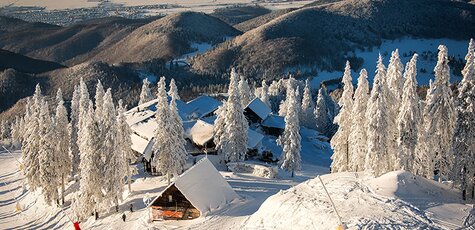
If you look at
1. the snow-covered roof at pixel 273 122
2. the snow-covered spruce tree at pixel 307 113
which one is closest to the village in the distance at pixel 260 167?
the snow-covered roof at pixel 273 122

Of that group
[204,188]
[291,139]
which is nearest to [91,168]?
[204,188]

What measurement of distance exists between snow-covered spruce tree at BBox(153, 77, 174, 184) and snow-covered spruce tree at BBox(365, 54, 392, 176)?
20.8 meters

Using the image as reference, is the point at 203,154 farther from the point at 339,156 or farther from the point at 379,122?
the point at 379,122

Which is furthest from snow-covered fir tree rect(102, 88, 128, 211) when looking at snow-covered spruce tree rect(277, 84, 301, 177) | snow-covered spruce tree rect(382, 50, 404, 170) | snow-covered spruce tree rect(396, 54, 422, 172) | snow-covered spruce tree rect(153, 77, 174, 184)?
snow-covered spruce tree rect(396, 54, 422, 172)

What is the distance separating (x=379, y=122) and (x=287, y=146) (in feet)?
63.3

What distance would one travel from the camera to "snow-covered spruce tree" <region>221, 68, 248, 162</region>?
63125mm

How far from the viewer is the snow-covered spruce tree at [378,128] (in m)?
43.4

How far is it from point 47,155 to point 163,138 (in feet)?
47.1

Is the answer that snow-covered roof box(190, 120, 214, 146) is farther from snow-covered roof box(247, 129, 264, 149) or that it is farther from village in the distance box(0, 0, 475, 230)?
snow-covered roof box(247, 129, 264, 149)

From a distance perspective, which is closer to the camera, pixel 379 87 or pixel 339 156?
pixel 379 87

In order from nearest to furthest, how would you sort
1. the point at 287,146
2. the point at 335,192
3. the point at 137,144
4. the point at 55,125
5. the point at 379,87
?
1. the point at 335,192
2. the point at 379,87
3. the point at 55,125
4. the point at 287,146
5. the point at 137,144

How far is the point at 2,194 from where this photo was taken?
74500mm

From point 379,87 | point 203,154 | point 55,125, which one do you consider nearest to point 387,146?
point 379,87

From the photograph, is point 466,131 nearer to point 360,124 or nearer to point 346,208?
point 360,124
